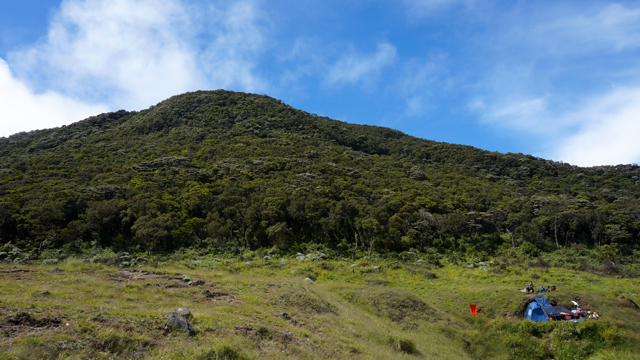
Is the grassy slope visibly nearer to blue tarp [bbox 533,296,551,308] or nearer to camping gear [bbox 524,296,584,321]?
blue tarp [bbox 533,296,551,308]

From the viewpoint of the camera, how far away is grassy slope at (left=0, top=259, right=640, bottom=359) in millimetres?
7777

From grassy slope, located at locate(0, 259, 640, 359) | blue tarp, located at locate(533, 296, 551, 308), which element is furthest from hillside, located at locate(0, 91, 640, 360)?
blue tarp, located at locate(533, 296, 551, 308)

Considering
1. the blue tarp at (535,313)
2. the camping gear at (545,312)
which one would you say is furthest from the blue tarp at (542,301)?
the blue tarp at (535,313)

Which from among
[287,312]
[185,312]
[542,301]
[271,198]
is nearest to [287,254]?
[271,198]

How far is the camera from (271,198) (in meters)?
38.6

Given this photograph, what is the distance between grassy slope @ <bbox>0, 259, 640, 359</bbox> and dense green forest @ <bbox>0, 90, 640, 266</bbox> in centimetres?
808

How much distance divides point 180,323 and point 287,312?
19.7 ft

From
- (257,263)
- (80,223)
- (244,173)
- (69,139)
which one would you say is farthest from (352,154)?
(69,139)

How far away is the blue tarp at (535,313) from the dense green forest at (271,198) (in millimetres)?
16907

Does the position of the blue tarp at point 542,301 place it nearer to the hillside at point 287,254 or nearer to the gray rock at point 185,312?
the hillside at point 287,254

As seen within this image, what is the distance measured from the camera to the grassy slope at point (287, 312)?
778 cm

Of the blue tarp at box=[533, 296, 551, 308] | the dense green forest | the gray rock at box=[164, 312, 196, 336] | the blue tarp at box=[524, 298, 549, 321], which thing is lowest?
the blue tarp at box=[524, 298, 549, 321]

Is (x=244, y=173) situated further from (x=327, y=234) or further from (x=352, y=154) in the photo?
(x=352, y=154)

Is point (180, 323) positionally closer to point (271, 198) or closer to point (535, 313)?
point (535, 313)
